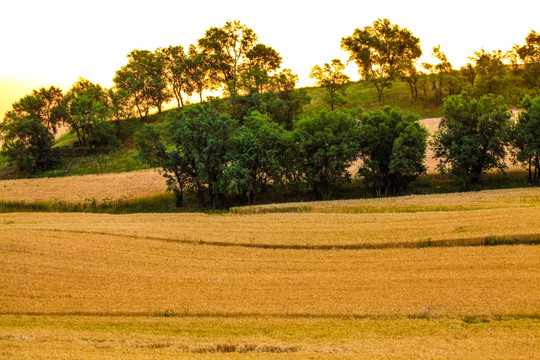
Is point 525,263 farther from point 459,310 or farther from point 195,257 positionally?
point 195,257

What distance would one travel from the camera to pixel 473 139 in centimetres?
5275

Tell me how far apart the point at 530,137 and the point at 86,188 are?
56744mm

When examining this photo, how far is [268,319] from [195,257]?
422 inches

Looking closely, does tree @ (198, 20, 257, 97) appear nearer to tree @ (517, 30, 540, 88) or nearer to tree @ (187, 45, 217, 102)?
tree @ (187, 45, 217, 102)

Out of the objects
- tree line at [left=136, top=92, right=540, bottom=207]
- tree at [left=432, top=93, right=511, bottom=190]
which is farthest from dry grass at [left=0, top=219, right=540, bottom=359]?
tree at [left=432, top=93, right=511, bottom=190]

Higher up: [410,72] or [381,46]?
[381,46]

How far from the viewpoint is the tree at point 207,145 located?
53375mm

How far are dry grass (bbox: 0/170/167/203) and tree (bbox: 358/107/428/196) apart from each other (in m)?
27.7

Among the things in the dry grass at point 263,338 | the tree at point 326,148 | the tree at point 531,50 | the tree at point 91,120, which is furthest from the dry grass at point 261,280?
the tree at point 531,50

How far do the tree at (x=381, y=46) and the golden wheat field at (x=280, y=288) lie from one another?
7908 centimetres

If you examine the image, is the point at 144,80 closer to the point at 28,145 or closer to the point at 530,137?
the point at 28,145

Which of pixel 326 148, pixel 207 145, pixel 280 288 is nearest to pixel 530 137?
pixel 326 148

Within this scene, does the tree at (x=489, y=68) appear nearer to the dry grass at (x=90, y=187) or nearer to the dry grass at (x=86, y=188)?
the dry grass at (x=90, y=187)

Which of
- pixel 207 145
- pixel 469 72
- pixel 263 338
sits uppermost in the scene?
pixel 469 72
